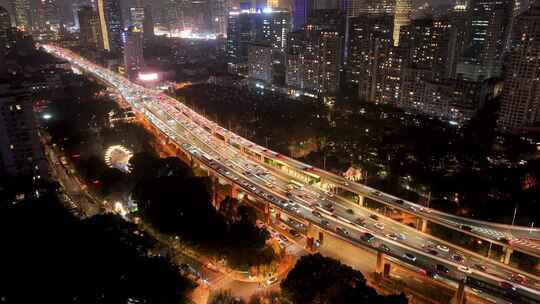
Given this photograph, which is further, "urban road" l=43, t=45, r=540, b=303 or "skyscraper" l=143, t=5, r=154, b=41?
"skyscraper" l=143, t=5, r=154, b=41

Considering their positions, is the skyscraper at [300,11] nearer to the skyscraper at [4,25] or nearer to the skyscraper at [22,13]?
the skyscraper at [4,25]

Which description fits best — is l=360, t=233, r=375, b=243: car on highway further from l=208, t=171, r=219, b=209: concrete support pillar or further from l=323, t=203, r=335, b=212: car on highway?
l=208, t=171, r=219, b=209: concrete support pillar

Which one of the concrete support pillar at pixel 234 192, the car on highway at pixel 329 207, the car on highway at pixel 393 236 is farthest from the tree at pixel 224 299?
the concrete support pillar at pixel 234 192

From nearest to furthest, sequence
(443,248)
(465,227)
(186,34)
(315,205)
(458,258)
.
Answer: (458,258) → (443,248) → (465,227) → (315,205) → (186,34)

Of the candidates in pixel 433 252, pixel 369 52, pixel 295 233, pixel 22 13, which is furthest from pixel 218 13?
→ pixel 433 252

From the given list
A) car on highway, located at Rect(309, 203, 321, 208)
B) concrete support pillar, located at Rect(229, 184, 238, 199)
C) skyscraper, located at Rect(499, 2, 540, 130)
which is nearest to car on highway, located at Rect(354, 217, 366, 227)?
car on highway, located at Rect(309, 203, 321, 208)

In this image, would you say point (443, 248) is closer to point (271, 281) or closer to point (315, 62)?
point (271, 281)
